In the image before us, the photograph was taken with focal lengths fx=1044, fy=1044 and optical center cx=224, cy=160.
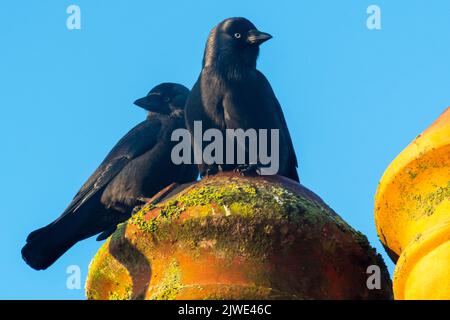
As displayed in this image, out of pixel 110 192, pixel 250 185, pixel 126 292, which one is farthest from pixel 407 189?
pixel 110 192

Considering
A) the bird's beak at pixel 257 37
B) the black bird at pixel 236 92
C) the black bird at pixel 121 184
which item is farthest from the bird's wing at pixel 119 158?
the bird's beak at pixel 257 37

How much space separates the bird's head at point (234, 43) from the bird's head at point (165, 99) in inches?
41.9

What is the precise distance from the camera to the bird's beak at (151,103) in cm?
884

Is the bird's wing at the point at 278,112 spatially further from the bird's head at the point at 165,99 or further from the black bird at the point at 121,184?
the bird's head at the point at 165,99

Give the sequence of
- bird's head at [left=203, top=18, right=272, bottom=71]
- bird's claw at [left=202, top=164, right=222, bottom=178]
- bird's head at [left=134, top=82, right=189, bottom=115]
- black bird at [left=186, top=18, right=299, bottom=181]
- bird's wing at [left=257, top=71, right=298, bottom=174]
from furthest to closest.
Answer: bird's head at [left=134, top=82, right=189, bottom=115] → bird's head at [left=203, top=18, right=272, bottom=71] → bird's wing at [left=257, top=71, right=298, bottom=174] → black bird at [left=186, top=18, right=299, bottom=181] → bird's claw at [left=202, top=164, right=222, bottom=178]

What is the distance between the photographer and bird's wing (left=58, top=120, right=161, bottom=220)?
8375 mm

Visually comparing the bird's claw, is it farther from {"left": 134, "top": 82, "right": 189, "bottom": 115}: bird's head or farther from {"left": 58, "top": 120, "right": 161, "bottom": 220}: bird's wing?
{"left": 134, "top": 82, "right": 189, "bottom": 115}: bird's head

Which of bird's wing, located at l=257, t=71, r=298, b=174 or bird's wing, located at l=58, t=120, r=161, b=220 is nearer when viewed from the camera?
bird's wing, located at l=257, t=71, r=298, b=174

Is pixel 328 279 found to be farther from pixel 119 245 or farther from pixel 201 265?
pixel 119 245

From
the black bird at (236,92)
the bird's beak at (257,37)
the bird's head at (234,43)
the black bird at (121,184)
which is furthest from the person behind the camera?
the black bird at (121,184)

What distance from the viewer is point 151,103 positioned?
8883mm

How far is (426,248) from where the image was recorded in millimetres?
3814

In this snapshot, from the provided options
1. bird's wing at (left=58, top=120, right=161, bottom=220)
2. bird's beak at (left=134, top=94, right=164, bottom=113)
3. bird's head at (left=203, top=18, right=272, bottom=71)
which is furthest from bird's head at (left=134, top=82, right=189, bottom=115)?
bird's head at (left=203, top=18, right=272, bottom=71)

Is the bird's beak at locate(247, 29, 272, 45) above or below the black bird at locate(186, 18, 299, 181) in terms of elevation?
above
